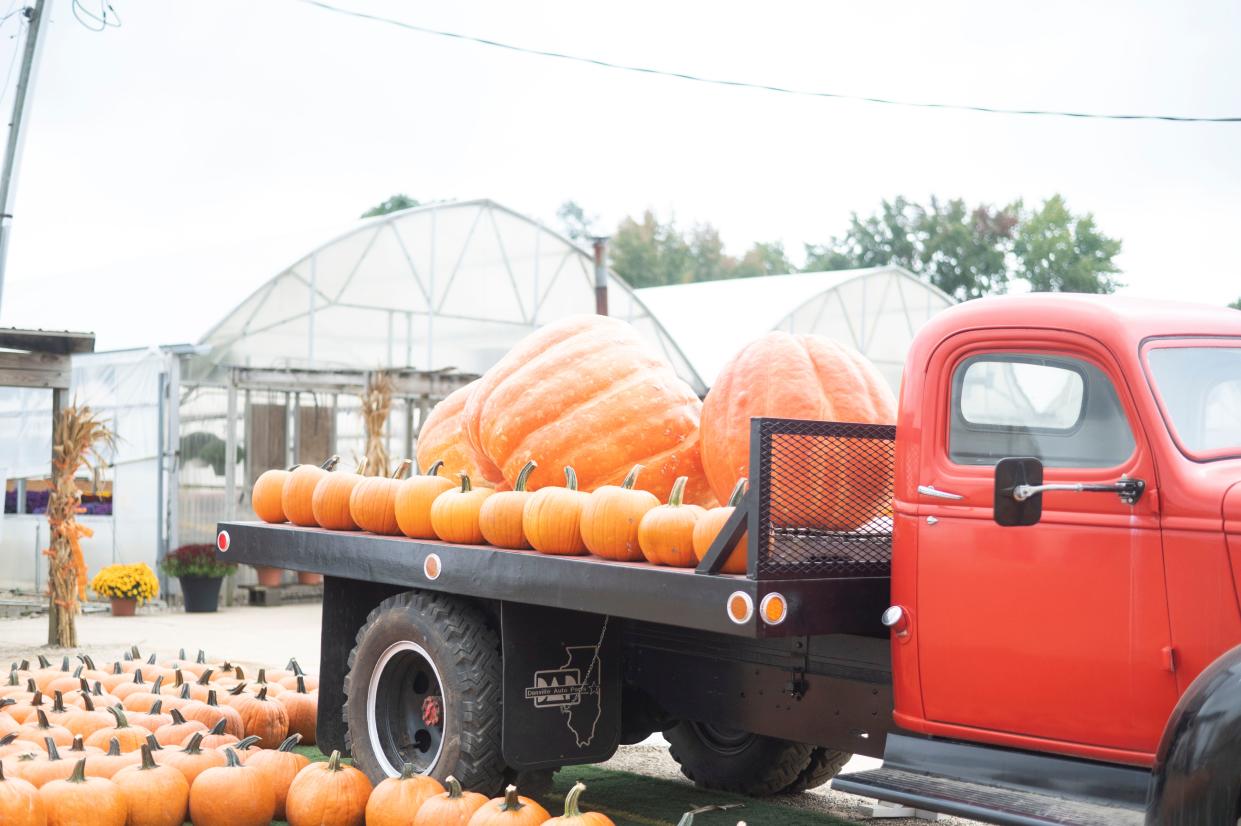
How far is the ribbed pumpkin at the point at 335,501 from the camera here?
6401 millimetres

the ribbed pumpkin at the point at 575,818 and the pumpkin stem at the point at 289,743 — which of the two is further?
the pumpkin stem at the point at 289,743

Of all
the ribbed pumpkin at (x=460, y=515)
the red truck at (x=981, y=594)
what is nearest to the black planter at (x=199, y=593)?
the ribbed pumpkin at (x=460, y=515)

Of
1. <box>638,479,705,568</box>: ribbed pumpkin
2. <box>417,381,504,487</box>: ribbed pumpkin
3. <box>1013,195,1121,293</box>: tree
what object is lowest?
<box>638,479,705,568</box>: ribbed pumpkin

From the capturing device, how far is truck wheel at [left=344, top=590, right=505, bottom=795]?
5.55m

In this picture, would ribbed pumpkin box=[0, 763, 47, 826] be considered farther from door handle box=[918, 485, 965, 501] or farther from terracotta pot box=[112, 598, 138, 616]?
terracotta pot box=[112, 598, 138, 616]

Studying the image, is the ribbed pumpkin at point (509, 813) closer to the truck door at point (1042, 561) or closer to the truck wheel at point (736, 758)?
the truck door at point (1042, 561)

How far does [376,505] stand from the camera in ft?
20.4

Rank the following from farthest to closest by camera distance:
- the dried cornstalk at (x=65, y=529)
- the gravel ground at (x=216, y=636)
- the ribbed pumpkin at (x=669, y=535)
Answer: the dried cornstalk at (x=65, y=529) < the gravel ground at (x=216, y=636) < the ribbed pumpkin at (x=669, y=535)

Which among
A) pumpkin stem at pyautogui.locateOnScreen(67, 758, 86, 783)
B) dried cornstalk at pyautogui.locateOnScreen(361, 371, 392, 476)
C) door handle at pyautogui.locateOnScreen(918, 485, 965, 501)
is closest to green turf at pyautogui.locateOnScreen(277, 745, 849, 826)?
pumpkin stem at pyautogui.locateOnScreen(67, 758, 86, 783)

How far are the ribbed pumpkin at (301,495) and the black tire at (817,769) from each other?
2.59 meters

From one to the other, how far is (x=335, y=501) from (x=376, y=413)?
10632 millimetres

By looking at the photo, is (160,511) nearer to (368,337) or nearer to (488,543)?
(368,337)

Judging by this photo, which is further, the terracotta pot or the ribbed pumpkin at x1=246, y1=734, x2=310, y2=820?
the terracotta pot

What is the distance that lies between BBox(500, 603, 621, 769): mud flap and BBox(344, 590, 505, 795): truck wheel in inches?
5.4
